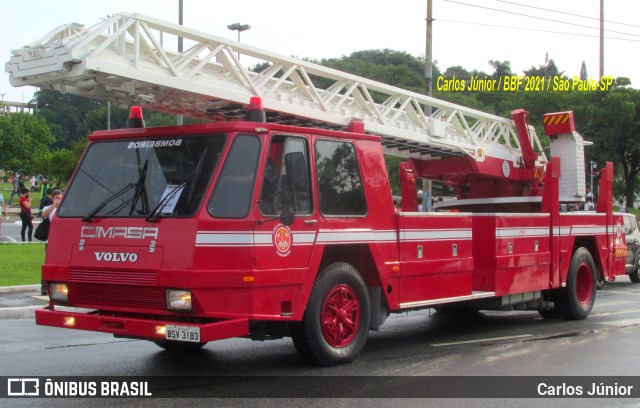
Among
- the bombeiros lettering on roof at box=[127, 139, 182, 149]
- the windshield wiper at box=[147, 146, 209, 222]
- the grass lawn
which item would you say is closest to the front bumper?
the windshield wiper at box=[147, 146, 209, 222]

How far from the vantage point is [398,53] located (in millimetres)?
100875

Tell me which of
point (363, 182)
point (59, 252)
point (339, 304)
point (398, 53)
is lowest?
point (339, 304)

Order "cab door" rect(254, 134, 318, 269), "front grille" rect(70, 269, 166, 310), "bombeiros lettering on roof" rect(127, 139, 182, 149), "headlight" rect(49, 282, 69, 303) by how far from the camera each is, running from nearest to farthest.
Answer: "front grille" rect(70, 269, 166, 310), "cab door" rect(254, 134, 318, 269), "headlight" rect(49, 282, 69, 303), "bombeiros lettering on roof" rect(127, 139, 182, 149)

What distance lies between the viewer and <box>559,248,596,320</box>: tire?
11.4 meters

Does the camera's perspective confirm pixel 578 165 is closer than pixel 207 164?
No

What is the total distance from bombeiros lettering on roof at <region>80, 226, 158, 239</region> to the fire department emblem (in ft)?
3.54

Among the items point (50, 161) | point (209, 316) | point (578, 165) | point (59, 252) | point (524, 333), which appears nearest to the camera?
point (209, 316)

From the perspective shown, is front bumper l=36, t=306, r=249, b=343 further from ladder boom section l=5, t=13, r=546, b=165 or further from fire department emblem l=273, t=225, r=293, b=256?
ladder boom section l=5, t=13, r=546, b=165

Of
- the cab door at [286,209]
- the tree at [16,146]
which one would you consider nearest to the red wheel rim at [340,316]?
the cab door at [286,209]

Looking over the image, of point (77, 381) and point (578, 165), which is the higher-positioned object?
point (578, 165)

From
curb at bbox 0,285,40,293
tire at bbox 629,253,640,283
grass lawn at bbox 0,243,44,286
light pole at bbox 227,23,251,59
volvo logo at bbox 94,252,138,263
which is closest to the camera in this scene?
volvo logo at bbox 94,252,138,263

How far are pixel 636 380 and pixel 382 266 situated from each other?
8.98ft

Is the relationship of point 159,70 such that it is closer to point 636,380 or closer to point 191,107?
point 191,107

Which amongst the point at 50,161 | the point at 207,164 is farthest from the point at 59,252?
the point at 50,161
